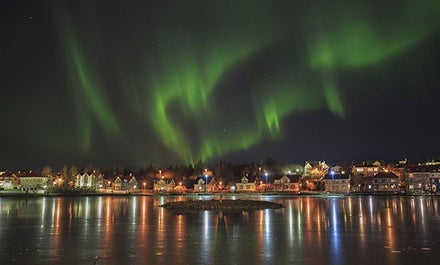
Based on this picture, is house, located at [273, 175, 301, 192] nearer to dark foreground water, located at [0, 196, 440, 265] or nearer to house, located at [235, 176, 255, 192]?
house, located at [235, 176, 255, 192]

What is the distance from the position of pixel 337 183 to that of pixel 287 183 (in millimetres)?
22218

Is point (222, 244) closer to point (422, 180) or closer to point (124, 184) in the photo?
point (422, 180)

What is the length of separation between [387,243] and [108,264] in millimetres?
15663

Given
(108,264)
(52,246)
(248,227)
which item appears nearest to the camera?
(108,264)

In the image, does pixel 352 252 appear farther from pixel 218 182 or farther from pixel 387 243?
pixel 218 182

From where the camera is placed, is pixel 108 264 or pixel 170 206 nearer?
pixel 108 264

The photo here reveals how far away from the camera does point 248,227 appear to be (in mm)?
34094

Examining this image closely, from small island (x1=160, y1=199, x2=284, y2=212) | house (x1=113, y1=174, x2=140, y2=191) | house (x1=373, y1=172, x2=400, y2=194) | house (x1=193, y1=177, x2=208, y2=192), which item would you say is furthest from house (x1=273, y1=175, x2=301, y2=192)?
small island (x1=160, y1=199, x2=284, y2=212)

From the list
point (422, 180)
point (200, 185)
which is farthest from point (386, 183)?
point (200, 185)

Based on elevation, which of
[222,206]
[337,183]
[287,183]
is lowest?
[222,206]

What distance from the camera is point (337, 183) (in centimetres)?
14762

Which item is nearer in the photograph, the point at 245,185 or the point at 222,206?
the point at 222,206

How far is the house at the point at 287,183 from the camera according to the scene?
162375 mm

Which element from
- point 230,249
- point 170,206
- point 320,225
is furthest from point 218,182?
point 230,249
